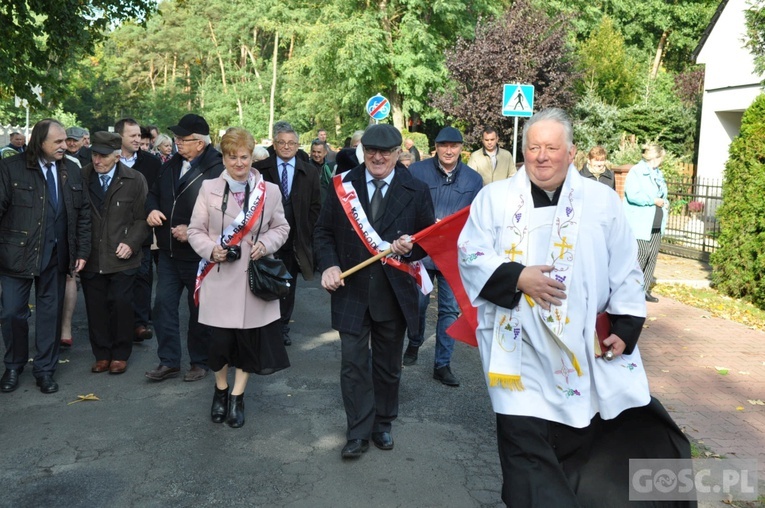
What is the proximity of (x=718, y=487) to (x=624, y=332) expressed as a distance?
198cm

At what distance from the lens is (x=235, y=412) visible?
5.81m

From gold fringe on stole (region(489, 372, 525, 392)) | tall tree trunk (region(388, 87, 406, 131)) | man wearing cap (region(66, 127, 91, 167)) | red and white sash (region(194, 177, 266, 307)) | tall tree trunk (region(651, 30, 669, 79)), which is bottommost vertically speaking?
gold fringe on stole (region(489, 372, 525, 392))

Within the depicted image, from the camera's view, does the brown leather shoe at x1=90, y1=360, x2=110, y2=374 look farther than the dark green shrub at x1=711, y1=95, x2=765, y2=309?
No

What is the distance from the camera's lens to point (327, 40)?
1419 inches

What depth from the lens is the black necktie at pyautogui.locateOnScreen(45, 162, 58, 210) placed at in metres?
6.71

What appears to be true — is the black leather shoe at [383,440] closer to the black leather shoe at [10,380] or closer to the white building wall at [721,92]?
the black leather shoe at [10,380]

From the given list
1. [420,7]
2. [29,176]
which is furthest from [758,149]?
[420,7]

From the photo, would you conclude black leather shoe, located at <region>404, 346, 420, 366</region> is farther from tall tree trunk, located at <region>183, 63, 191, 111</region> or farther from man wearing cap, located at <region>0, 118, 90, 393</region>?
tall tree trunk, located at <region>183, 63, 191, 111</region>

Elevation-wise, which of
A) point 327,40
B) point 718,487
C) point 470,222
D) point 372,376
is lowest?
point 718,487

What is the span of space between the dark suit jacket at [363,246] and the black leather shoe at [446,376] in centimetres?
170

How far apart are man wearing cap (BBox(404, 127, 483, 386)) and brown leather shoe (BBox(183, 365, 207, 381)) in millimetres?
1770

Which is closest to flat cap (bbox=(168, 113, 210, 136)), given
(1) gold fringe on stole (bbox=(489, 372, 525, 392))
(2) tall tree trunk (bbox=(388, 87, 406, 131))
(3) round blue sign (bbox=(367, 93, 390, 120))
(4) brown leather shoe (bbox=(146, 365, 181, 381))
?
(4) brown leather shoe (bbox=(146, 365, 181, 381))

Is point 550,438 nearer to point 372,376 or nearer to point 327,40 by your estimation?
point 372,376

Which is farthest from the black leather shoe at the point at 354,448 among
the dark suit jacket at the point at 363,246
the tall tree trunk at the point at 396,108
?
the tall tree trunk at the point at 396,108
